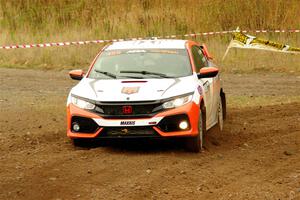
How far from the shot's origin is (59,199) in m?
8.61

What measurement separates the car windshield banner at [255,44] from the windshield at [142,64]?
13.3 meters

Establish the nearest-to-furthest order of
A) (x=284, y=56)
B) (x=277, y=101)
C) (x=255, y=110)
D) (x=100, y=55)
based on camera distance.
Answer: (x=100, y=55), (x=255, y=110), (x=277, y=101), (x=284, y=56)

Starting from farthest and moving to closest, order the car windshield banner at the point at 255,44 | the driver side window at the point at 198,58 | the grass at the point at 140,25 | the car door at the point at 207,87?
the grass at the point at 140,25
the car windshield banner at the point at 255,44
the driver side window at the point at 198,58
the car door at the point at 207,87

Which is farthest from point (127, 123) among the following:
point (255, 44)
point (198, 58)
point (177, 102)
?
point (255, 44)

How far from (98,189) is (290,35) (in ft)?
63.7

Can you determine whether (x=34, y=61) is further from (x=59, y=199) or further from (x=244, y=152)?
(x=59, y=199)

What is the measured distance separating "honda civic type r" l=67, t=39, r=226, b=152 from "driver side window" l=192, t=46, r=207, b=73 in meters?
0.23

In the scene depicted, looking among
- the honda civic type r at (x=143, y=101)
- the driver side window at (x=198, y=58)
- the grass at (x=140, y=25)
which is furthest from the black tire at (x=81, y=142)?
the grass at (x=140, y=25)

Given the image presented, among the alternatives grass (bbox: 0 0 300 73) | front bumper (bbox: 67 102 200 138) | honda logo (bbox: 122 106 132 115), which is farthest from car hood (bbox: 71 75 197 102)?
grass (bbox: 0 0 300 73)

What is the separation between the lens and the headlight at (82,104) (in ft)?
37.4

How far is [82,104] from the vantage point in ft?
37.7

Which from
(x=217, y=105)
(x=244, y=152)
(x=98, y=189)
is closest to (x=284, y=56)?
(x=217, y=105)

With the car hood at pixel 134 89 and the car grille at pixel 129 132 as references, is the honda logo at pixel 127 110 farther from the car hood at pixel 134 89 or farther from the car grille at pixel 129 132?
the car grille at pixel 129 132

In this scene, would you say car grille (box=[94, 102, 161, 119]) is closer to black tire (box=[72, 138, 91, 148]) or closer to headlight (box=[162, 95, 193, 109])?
headlight (box=[162, 95, 193, 109])
